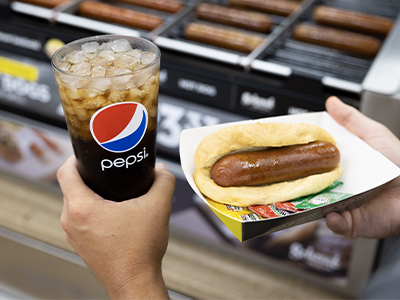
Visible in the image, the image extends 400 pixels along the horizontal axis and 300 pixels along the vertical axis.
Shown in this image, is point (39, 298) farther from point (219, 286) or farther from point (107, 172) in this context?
point (219, 286)

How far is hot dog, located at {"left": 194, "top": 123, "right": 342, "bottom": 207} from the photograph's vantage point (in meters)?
1.50

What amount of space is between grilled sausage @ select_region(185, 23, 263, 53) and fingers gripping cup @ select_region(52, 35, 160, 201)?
150 cm

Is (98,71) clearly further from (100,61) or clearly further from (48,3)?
(48,3)

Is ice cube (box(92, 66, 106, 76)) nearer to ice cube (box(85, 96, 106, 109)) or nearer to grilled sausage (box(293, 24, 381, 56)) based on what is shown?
ice cube (box(85, 96, 106, 109))

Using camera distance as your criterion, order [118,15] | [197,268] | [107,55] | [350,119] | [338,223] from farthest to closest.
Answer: [197,268] < [118,15] < [350,119] < [338,223] < [107,55]

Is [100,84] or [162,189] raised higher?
[100,84]

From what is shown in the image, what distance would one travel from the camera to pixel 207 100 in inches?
110

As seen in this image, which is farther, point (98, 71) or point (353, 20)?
point (353, 20)

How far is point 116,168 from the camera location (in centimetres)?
131

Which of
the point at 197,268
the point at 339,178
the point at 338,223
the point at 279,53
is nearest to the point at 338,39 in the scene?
the point at 279,53

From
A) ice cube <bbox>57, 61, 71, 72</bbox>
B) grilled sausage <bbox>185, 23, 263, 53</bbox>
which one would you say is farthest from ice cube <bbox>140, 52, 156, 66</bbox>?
grilled sausage <bbox>185, 23, 263, 53</bbox>

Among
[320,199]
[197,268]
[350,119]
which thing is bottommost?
[197,268]

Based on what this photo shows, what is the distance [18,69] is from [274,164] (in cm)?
274

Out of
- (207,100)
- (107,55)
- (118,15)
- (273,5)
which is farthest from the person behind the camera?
(273,5)
